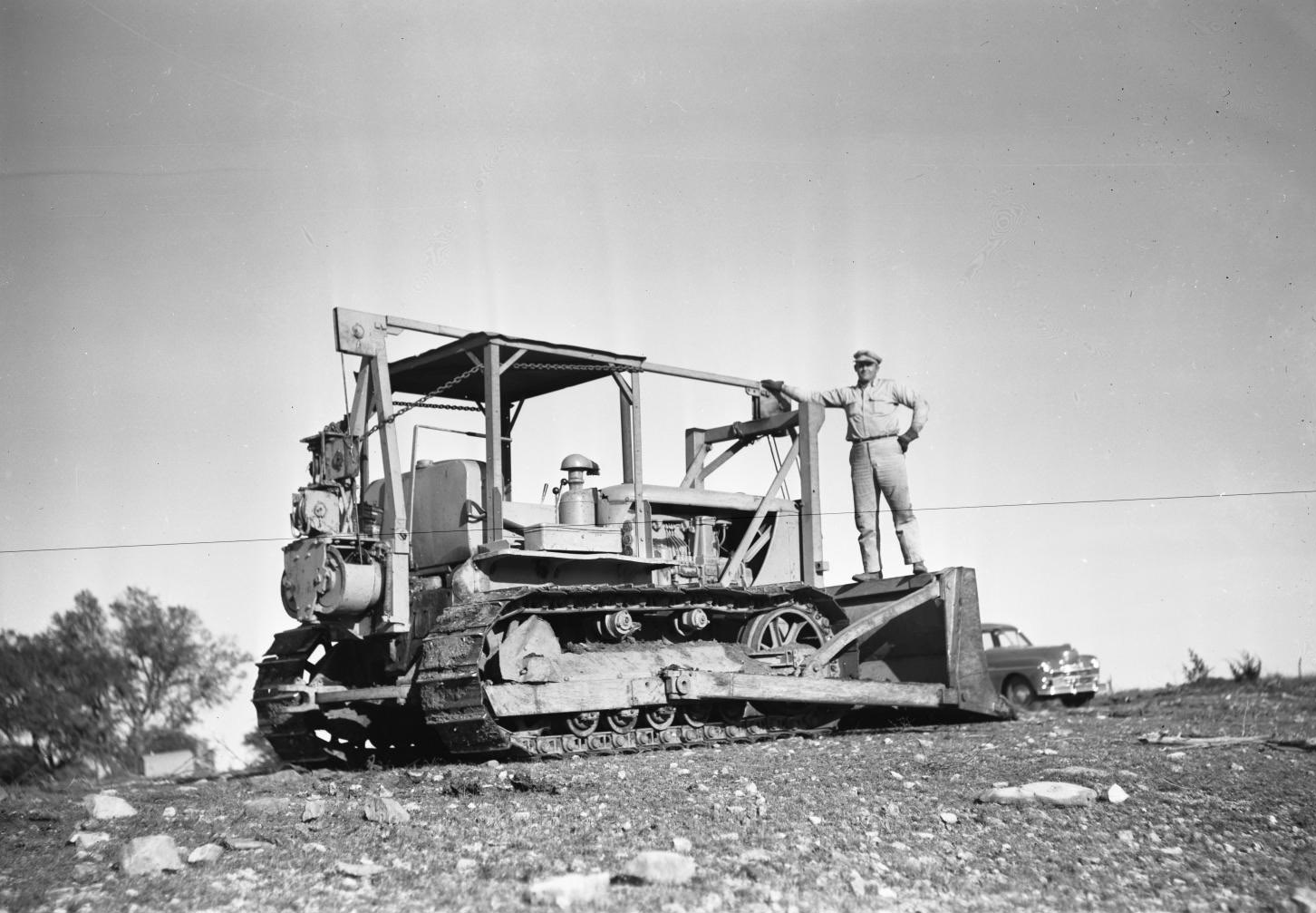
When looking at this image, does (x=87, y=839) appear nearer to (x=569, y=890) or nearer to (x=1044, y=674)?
(x=569, y=890)

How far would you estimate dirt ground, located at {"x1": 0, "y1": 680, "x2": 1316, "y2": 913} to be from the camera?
17.3 ft

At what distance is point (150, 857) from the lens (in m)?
5.76

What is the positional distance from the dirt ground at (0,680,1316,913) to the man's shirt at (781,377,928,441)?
416 centimetres

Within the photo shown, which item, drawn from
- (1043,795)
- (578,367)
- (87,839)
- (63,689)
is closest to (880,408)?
(578,367)

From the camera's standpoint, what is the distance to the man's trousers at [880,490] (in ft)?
43.7

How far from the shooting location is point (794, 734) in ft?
39.0

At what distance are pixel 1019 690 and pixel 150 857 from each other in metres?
17.4

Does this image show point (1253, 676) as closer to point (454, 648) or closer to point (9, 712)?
point (454, 648)

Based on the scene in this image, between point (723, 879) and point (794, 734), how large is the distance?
21.7 ft

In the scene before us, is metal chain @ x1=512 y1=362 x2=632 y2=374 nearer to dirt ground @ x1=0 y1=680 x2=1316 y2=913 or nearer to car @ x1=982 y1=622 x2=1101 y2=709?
dirt ground @ x1=0 y1=680 x2=1316 y2=913

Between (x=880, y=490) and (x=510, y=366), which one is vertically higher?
(x=510, y=366)

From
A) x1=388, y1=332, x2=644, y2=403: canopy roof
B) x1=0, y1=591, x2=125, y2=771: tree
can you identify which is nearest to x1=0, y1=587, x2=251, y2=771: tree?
x1=0, y1=591, x2=125, y2=771: tree

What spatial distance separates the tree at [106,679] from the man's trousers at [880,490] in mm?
9860

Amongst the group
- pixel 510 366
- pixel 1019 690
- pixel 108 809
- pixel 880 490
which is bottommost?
pixel 1019 690
